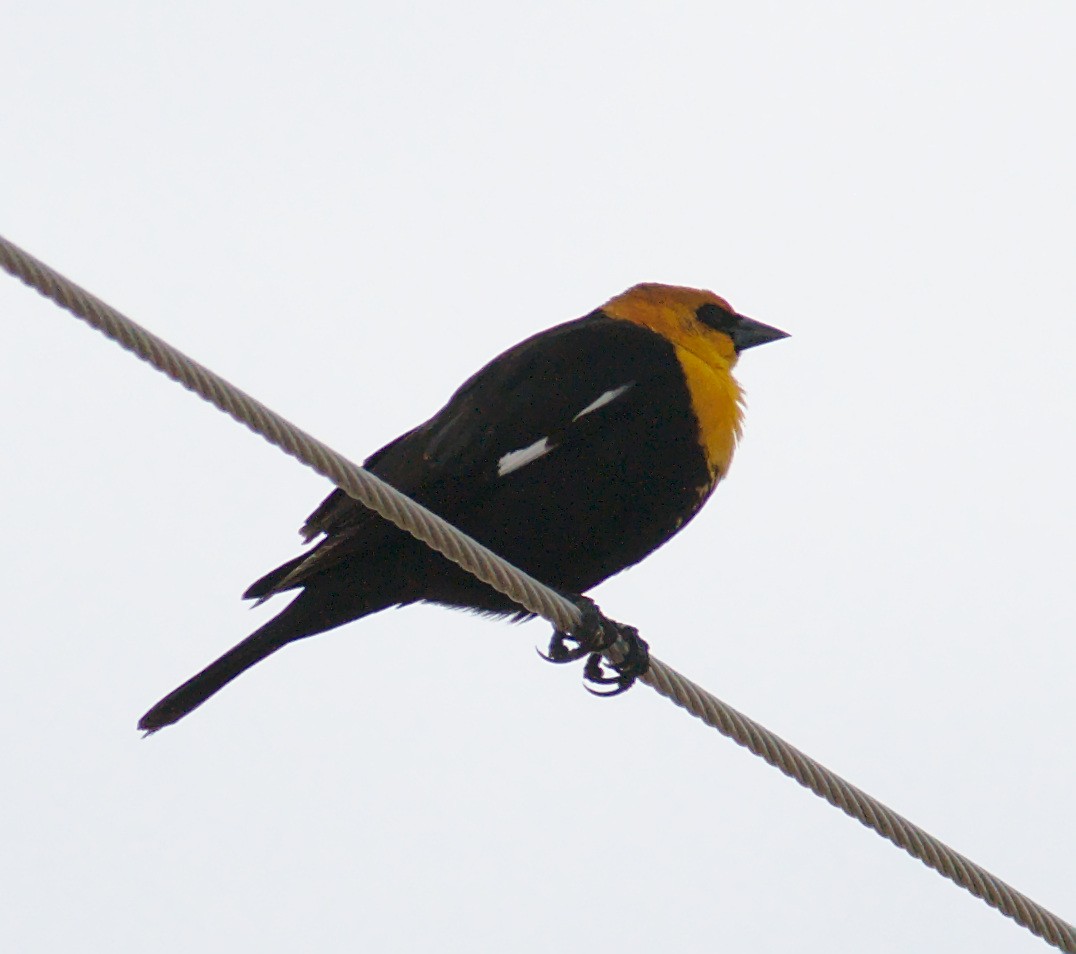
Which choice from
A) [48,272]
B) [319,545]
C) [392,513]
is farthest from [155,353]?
[319,545]

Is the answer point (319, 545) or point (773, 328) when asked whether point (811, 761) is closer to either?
point (319, 545)

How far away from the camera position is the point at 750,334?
5070mm

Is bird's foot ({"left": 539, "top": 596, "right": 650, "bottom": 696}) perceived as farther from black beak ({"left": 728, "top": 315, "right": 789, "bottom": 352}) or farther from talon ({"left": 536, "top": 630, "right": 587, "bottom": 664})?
black beak ({"left": 728, "top": 315, "right": 789, "bottom": 352})

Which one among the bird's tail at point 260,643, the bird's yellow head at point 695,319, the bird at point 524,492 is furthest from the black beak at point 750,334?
the bird's tail at point 260,643

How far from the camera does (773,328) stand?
16.9ft

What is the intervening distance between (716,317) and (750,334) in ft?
0.44

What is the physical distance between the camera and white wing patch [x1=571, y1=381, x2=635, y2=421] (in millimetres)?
4027

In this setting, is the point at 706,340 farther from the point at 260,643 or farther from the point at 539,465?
the point at 260,643

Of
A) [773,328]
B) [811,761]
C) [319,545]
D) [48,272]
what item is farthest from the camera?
[773,328]

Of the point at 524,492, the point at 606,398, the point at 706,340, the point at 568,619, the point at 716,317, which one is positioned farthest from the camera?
the point at 716,317

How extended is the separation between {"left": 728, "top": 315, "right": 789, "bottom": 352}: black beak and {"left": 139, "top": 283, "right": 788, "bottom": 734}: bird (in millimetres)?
797

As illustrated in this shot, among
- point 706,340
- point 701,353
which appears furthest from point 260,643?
point 706,340

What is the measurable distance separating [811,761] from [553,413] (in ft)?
3.80

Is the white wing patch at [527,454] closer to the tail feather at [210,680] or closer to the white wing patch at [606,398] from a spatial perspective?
the white wing patch at [606,398]
